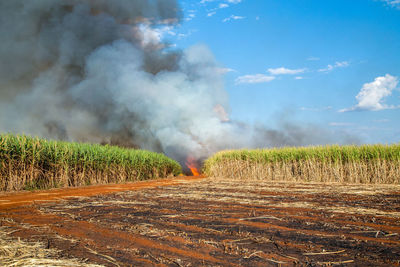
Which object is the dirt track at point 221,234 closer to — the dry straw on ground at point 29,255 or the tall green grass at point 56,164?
the dry straw on ground at point 29,255

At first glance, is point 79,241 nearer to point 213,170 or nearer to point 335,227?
point 335,227

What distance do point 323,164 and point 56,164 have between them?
1317 cm

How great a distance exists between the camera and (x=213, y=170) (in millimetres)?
20844

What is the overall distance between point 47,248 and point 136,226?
1.11 metres

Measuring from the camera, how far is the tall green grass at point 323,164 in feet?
41.0

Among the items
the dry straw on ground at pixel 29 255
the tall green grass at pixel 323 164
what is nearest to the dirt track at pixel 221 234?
the dry straw on ground at pixel 29 255

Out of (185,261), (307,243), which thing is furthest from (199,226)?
(307,243)

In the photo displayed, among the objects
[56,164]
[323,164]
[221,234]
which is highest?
[56,164]

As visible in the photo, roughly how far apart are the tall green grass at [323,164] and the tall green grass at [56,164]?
25.9ft

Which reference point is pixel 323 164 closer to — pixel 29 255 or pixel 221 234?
pixel 221 234

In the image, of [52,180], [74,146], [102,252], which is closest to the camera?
[102,252]

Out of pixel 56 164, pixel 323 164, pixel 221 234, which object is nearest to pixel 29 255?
pixel 221 234

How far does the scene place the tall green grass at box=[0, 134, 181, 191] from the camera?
10.1 meters

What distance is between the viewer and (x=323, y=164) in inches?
555
